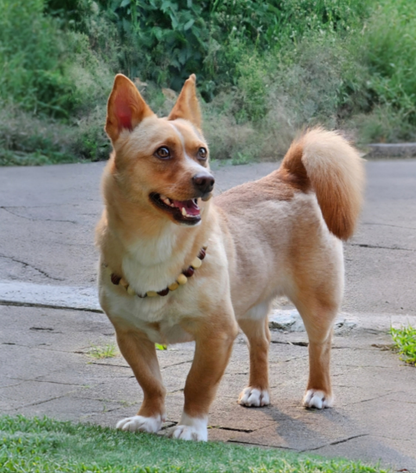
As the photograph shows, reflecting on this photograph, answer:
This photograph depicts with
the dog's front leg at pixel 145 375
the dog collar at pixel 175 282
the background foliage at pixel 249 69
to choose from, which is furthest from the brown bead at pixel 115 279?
the background foliage at pixel 249 69

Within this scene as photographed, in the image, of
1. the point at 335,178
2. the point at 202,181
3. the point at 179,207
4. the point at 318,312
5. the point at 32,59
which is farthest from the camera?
the point at 32,59

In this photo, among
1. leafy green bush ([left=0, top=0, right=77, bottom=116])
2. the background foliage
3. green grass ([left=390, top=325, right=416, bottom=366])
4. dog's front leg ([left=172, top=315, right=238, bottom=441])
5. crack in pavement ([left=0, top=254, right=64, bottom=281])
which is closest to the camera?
dog's front leg ([left=172, top=315, right=238, bottom=441])

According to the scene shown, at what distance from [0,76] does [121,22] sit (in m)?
2.11

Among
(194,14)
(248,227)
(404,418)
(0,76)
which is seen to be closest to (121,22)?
(194,14)

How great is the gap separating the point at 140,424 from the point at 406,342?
72.6 inches

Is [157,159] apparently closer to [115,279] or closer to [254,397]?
[115,279]

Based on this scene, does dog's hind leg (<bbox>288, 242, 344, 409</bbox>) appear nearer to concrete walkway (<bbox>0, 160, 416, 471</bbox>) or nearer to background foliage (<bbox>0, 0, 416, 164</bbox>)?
concrete walkway (<bbox>0, 160, 416, 471</bbox>)

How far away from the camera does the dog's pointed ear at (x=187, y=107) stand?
3570mm

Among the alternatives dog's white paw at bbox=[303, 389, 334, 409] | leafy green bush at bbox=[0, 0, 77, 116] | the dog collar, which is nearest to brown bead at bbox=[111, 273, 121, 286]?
the dog collar

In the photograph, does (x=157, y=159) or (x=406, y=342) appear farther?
(x=406, y=342)

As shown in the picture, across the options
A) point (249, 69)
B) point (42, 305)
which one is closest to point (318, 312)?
point (42, 305)

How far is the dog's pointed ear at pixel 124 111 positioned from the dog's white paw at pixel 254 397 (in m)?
1.40

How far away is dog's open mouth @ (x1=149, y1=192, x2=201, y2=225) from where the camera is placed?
3.16 metres

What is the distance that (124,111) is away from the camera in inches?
135
